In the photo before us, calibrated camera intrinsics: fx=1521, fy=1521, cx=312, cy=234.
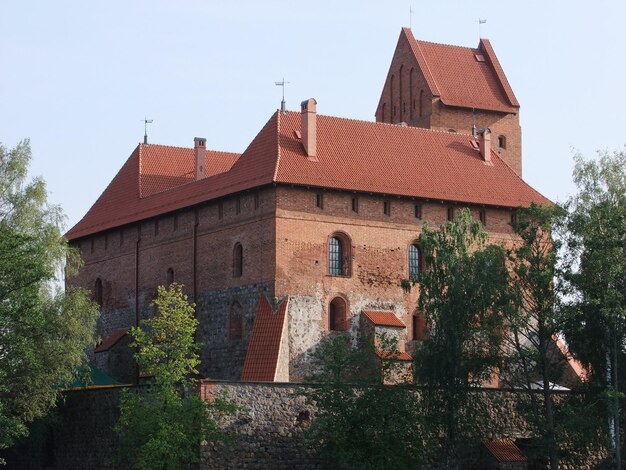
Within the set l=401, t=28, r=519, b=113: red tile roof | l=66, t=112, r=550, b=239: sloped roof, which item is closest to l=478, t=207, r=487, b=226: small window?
l=66, t=112, r=550, b=239: sloped roof

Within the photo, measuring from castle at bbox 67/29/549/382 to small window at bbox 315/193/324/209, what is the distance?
49 mm

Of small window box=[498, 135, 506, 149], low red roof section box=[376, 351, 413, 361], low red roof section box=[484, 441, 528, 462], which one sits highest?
small window box=[498, 135, 506, 149]

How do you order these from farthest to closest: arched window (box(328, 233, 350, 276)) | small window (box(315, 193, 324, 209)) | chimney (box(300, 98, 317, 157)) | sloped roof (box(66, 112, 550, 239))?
1. chimney (box(300, 98, 317, 157))
2. sloped roof (box(66, 112, 550, 239))
3. arched window (box(328, 233, 350, 276))
4. small window (box(315, 193, 324, 209))

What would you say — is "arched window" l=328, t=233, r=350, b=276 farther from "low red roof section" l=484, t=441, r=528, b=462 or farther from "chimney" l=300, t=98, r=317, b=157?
"low red roof section" l=484, t=441, r=528, b=462

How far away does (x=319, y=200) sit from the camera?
185 feet

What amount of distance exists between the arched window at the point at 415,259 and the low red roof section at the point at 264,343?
6.07m

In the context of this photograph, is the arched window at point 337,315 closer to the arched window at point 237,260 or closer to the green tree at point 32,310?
the arched window at point 237,260

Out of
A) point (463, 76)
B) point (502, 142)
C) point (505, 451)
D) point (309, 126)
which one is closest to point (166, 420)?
point (505, 451)

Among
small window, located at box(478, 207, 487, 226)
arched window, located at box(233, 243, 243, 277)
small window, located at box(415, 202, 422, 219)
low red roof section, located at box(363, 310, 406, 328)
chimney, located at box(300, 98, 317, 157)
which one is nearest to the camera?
low red roof section, located at box(363, 310, 406, 328)

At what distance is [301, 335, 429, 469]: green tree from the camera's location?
45.7m

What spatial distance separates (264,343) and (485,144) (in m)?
14.8

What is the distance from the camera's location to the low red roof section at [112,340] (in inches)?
2468

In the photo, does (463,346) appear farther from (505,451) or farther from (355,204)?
(355,204)

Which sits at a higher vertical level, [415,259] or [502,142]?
[502,142]
